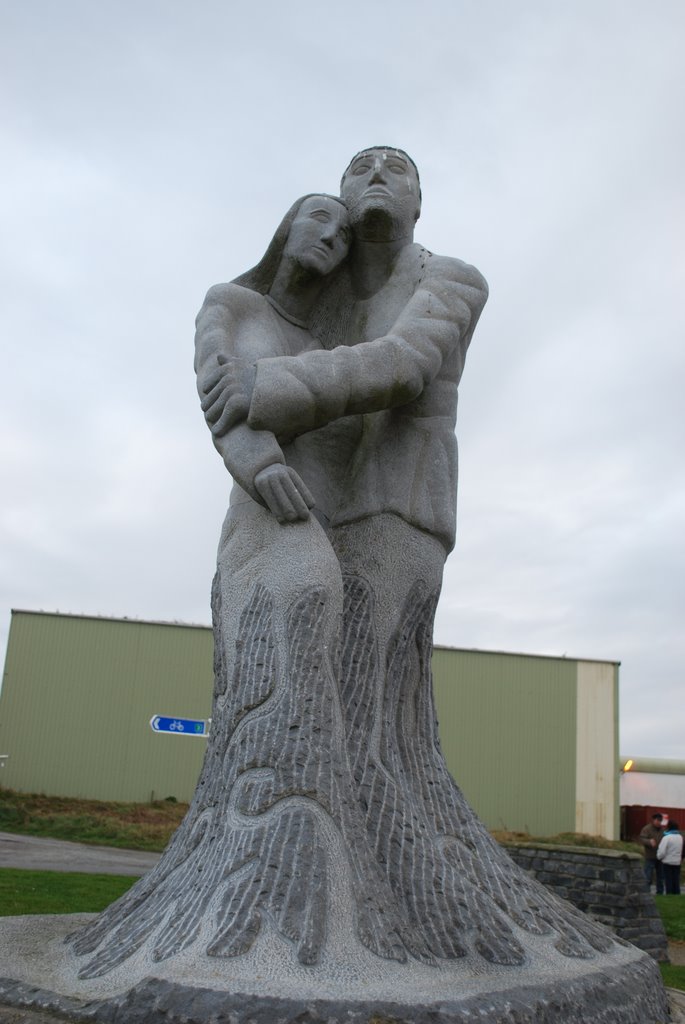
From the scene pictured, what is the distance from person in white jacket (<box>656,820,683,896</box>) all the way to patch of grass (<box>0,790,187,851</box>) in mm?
7804

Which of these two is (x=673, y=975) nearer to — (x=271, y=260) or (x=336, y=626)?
(x=336, y=626)

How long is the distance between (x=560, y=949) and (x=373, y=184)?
3.04 m

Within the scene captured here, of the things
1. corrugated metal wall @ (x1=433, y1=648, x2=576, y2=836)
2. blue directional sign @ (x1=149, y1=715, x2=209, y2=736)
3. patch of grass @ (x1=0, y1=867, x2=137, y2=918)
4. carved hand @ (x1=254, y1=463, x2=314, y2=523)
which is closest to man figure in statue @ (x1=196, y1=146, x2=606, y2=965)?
carved hand @ (x1=254, y1=463, x2=314, y2=523)

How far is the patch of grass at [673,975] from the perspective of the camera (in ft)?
22.2

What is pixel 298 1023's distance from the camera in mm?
2262

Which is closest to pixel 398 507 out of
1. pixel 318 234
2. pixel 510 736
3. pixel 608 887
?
pixel 318 234

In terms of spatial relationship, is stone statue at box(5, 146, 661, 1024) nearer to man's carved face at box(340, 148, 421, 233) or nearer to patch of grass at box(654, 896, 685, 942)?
man's carved face at box(340, 148, 421, 233)

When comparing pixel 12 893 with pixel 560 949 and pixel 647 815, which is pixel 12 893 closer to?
pixel 560 949

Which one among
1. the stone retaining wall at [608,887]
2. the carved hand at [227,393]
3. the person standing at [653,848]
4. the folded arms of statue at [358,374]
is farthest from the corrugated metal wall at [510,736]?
the carved hand at [227,393]

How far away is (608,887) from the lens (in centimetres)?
934

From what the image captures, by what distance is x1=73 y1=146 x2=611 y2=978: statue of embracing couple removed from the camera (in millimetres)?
2783

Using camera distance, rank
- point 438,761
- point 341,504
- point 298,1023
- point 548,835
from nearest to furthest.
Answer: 1. point 298,1023
2. point 438,761
3. point 341,504
4. point 548,835

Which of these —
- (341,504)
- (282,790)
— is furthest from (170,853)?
(341,504)

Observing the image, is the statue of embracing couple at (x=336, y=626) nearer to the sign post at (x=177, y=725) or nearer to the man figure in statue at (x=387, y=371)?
the man figure in statue at (x=387, y=371)
